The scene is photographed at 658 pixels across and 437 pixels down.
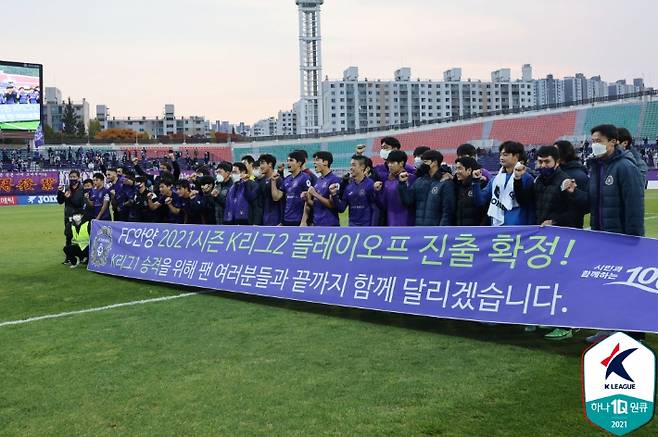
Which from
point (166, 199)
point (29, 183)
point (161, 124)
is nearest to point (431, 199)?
point (166, 199)

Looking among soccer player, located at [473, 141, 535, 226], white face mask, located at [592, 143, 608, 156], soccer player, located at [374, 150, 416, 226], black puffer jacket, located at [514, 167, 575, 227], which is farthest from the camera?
soccer player, located at [374, 150, 416, 226]

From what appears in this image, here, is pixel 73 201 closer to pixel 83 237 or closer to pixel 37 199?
pixel 83 237

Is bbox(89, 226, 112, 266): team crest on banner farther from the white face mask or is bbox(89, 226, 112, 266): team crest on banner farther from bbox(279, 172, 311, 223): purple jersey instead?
the white face mask

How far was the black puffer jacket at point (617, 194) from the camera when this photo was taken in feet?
17.0

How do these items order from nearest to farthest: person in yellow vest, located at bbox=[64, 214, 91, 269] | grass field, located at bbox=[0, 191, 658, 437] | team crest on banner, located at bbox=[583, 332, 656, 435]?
1. team crest on banner, located at bbox=[583, 332, 656, 435]
2. grass field, located at bbox=[0, 191, 658, 437]
3. person in yellow vest, located at bbox=[64, 214, 91, 269]

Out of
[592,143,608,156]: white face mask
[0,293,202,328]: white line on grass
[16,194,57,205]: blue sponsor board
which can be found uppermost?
[592,143,608,156]: white face mask

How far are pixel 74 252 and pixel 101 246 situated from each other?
4.33ft

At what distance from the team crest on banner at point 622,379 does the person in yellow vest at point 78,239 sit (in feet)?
33.7

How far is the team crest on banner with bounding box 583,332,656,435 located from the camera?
8.02ft

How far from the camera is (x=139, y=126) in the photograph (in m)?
165

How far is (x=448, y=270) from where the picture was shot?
5.79m

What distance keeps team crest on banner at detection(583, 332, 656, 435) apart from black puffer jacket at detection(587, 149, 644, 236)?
302cm

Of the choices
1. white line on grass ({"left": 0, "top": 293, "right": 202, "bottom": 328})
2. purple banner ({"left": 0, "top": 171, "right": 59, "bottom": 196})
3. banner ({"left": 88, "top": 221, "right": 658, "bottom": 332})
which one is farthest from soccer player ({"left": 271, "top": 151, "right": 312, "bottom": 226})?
purple banner ({"left": 0, "top": 171, "right": 59, "bottom": 196})

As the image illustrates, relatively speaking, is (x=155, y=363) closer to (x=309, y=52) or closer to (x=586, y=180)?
(x=586, y=180)
